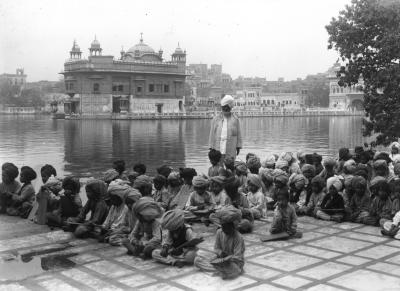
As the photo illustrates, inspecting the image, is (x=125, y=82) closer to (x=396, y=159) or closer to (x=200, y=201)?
(x=396, y=159)

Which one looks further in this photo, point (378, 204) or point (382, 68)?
point (382, 68)

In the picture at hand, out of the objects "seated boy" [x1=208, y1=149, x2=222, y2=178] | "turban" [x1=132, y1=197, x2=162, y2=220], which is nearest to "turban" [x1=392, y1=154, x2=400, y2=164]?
"seated boy" [x1=208, y1=149, x2=222, y2=178]

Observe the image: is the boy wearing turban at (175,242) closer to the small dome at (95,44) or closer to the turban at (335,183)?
the turban at (335,183)

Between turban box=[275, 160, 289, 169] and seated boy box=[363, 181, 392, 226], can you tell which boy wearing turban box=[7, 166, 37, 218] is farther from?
seated boy box=[363, 181, 392, 226]

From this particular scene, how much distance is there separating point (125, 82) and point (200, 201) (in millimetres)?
46580

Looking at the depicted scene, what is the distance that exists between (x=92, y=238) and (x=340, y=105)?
74055mm

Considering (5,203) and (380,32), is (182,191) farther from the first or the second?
(380,32)

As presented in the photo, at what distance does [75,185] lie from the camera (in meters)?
5.58

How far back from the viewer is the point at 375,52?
8984 millimetres

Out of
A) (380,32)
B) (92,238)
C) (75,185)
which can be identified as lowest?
(92,238)

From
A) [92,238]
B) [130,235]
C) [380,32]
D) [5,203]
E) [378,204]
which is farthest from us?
[380,32]

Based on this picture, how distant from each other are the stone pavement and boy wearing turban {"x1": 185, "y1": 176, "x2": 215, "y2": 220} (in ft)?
1.10

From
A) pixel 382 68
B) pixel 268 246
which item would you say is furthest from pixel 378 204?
pixel 382 68

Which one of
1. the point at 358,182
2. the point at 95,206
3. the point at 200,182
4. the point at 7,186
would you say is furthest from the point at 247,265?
the point at 7,186
